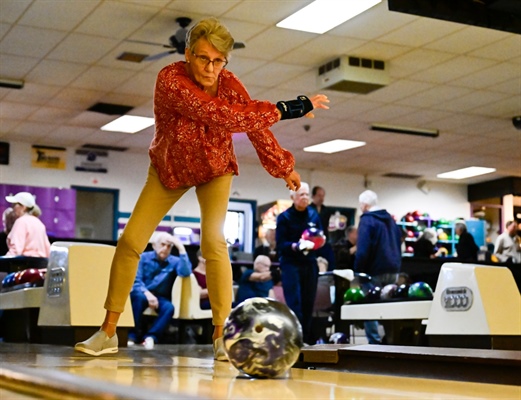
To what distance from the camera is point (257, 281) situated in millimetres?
8625

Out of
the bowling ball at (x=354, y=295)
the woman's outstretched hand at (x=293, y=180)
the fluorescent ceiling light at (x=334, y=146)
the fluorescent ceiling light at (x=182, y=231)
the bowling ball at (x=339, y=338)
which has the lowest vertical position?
the bowling ball at (x=339, y=338)

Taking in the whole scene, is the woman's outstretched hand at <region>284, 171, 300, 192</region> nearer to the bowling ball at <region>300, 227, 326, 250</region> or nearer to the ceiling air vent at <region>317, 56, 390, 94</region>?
the bowling ball at <region>300, 227, 326, 250</region>

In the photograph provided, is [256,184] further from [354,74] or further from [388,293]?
[388,293]

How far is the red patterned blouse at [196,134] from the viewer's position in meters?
3.23

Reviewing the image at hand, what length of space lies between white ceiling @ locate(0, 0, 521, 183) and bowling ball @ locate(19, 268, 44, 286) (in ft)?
8.49

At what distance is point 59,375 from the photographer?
2184mm

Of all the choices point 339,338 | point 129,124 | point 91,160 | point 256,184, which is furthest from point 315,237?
point 256,184

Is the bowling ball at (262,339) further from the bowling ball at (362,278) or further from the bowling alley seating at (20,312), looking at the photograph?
the bowling ball at (362,278)

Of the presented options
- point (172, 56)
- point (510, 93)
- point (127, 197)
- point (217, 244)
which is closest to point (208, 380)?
point (217, 244)

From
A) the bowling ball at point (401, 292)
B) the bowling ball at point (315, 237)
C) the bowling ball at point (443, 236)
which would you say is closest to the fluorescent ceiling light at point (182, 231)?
the bowling ball at point (443, 236)

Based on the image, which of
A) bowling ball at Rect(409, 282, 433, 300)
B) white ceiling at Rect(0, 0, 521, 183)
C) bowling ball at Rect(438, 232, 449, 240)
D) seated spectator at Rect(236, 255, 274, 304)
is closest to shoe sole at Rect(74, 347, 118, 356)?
bowling ball at Rect(409, 282, 433, 300)

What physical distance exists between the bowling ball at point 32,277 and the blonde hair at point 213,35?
11.7 feet

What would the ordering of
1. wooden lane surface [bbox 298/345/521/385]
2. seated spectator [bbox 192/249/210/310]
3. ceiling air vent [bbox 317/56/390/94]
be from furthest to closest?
ceiling air vent [bbox 317/56/390/94]
seated spectator [bbox 192/249/210/310]
wooden lane surface [bbox 298/345/521/385]

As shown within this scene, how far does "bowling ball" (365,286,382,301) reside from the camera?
7091mm
